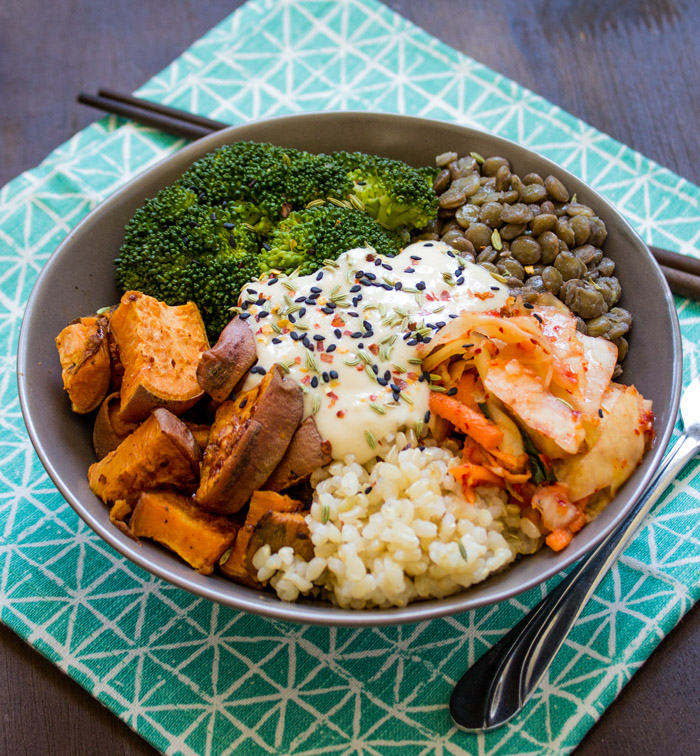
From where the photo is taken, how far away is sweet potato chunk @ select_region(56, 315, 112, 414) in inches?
113

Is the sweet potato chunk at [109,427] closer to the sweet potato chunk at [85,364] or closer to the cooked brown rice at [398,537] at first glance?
the sweet potato chunk at [85,364]

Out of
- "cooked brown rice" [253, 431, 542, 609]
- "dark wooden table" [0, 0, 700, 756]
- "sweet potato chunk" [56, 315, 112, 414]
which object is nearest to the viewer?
"cooked brown rice" [253, 431, 542, 609]

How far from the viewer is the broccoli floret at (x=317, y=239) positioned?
10.5ft

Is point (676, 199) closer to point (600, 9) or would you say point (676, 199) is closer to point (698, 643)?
point (600, 9)

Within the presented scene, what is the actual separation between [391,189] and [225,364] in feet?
3.99

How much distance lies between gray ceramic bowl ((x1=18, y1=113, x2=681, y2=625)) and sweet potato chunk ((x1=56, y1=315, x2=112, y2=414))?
0.42 ft

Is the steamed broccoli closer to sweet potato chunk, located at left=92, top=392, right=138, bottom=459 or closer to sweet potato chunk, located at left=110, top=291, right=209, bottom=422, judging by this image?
sweet potato chunk, located at left=110, top=291, right=209, bottom=422

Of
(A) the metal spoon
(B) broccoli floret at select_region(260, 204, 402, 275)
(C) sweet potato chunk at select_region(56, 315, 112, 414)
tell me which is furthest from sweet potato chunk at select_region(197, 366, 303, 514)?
(A) the metal spoon

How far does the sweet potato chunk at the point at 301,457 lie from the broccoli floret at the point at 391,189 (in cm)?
122

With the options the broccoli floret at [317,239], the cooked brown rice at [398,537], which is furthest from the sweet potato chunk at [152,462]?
the broccoli floret at [317,239]

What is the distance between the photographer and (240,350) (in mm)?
2812

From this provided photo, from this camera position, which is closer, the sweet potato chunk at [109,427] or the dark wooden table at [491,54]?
the sweet potato chunk at [109,427]

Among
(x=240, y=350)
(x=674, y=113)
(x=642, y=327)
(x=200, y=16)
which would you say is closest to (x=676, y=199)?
(x=674, y=113)

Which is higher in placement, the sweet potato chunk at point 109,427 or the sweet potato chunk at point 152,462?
the sweet potato chunk at point 152,462
